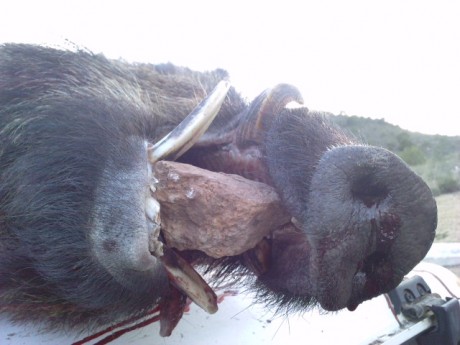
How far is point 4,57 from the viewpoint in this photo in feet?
6.05

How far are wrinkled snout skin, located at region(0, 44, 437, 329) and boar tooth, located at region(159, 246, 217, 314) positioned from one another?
5cm

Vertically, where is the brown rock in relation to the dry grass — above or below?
above

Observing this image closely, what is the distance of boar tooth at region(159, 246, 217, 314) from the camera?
5.47 feet

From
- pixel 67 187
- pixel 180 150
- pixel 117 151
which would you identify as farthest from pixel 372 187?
pixel 67 187

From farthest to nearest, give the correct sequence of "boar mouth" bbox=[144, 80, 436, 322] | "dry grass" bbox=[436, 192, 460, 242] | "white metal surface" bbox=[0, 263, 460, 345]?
"dry grass" bbox=[436, 192, 460, 242]
"white metal surface" bbox=[0, 263, 460, 345]
"boar mouth" bbox=[144, 80, 436, 322]

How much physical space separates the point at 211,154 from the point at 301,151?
35cm

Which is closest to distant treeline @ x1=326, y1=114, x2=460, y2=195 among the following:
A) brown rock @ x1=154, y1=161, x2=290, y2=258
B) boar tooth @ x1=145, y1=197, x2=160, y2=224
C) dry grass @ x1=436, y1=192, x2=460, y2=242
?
dry grass @ x1=436, y1=192, x2=460, y2=242

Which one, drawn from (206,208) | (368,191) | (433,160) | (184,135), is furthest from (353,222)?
(433,160)

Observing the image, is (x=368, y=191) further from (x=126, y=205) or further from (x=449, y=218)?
(x=449, y=218)

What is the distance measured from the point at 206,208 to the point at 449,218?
429 inches

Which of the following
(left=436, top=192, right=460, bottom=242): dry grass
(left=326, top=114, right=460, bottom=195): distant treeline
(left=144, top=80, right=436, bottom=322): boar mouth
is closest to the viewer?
(left=144, top=80, right=436, bottom=322): boar mouth

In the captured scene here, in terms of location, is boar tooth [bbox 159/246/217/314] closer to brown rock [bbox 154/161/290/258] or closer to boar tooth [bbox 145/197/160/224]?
brown rock [bbox 154/161/290/258]

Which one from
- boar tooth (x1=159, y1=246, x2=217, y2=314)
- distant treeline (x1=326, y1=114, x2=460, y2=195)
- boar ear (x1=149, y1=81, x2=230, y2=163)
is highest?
boar ear (x1=149, y1=81, x2=230, y2=163)

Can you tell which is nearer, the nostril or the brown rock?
the nostril
